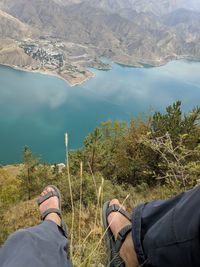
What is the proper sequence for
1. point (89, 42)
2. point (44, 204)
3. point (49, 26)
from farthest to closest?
point (49, 26), point (89, 42), point (44, 204)

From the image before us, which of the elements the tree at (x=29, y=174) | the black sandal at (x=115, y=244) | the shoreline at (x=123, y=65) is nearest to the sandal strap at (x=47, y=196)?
the black sandal at (x=115, y=244)

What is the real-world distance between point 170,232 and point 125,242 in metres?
0.51

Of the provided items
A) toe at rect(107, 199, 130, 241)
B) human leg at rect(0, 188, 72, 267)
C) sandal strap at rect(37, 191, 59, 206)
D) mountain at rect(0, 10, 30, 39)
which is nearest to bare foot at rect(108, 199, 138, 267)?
toe at rect(107, 199, 130, 241)

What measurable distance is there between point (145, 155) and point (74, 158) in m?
4.16

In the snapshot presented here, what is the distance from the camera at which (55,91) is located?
6388 centimetres

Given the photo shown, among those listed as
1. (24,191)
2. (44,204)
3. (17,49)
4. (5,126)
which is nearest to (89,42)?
(17,49)

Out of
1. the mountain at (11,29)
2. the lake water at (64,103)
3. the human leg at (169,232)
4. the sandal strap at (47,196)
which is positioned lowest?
the lake water at (64,103)

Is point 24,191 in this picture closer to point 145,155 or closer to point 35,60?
point 145,155

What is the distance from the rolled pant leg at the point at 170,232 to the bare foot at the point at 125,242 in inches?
A: 4.7

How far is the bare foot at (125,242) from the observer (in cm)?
144

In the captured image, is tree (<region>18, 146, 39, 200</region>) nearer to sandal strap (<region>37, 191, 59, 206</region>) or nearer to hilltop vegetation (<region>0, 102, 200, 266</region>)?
hilltop vegetation (<region>0, 102, 200, 266</region>)

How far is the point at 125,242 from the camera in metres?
1.55

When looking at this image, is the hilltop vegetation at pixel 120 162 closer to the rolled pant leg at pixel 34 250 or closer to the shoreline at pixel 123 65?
the rolled pant leg at pixel 34 250

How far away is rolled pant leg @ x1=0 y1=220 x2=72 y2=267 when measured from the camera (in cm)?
114
